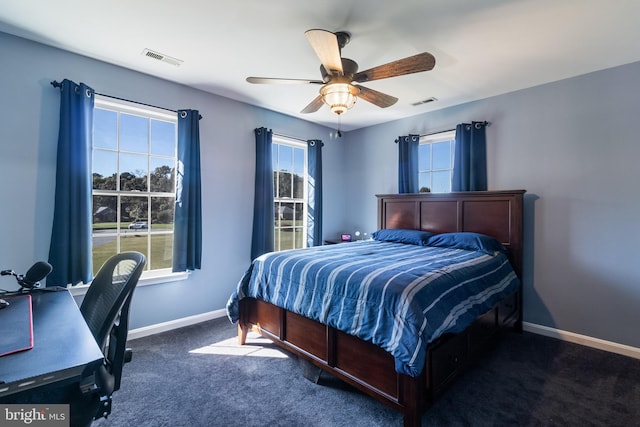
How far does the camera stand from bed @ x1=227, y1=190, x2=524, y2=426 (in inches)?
68.5

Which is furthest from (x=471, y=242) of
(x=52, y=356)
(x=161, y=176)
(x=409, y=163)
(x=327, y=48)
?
(x=161, y=176)

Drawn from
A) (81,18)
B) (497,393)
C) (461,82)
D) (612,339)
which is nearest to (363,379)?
(497,393)

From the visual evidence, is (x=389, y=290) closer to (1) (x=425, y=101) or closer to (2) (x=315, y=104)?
(2) (x=315, y=104)

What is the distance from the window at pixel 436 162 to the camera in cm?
411

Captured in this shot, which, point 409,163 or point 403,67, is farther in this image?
point 409,163

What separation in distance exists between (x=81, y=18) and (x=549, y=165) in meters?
4.56

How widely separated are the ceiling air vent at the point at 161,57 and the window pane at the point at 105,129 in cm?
77

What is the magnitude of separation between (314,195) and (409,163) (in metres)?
1.51

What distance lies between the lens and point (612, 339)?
286 cm

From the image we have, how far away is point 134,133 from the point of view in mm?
3164

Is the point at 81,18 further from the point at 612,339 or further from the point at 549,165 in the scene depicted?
the point at 612,339

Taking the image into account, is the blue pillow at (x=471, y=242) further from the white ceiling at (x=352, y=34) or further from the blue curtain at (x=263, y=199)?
the blue curtain at (x=263, y=199)

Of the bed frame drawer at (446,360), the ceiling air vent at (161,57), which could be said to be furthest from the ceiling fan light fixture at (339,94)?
the bed frame drawer at (446,360)

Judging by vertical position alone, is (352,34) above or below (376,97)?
above
